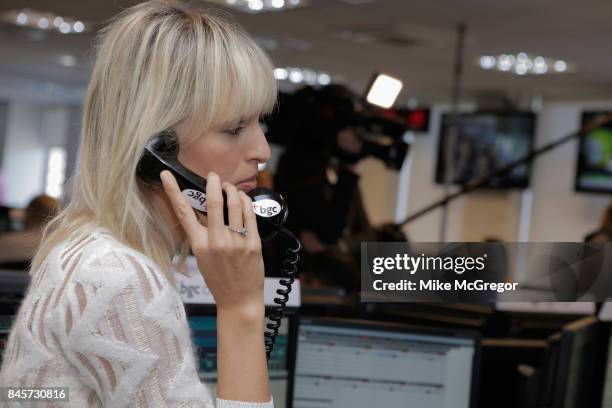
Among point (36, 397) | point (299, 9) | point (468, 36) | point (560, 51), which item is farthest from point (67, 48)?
point (36, 397)

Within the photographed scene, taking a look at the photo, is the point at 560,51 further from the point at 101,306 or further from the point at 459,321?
the point at 101,306

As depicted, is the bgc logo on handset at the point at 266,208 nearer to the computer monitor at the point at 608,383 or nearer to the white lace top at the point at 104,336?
the white lace top at the point at 104,336

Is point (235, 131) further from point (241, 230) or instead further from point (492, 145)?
point (492, 145)

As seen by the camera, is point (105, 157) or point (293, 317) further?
point (293, 317)

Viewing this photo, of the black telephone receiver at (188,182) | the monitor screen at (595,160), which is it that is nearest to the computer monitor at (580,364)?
the black telephone receiver at (188,182)

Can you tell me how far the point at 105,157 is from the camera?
100 centimetres

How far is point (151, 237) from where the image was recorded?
1006 millimetres

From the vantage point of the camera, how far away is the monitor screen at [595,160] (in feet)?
28.9

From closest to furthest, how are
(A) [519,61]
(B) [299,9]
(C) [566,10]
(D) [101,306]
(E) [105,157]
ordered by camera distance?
1. (D) [101,306]
2. (E) [105,157]
3. (C) [566,10]
4. (B) [299,9]
5. (A) [519,61]

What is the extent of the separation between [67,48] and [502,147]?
4.90 metres

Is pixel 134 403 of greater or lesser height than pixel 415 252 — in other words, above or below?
below

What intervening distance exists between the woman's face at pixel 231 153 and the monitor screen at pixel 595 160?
8.18 meters

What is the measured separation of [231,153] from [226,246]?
15 centimetres

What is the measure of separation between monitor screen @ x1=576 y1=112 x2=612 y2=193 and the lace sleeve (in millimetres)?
8373
